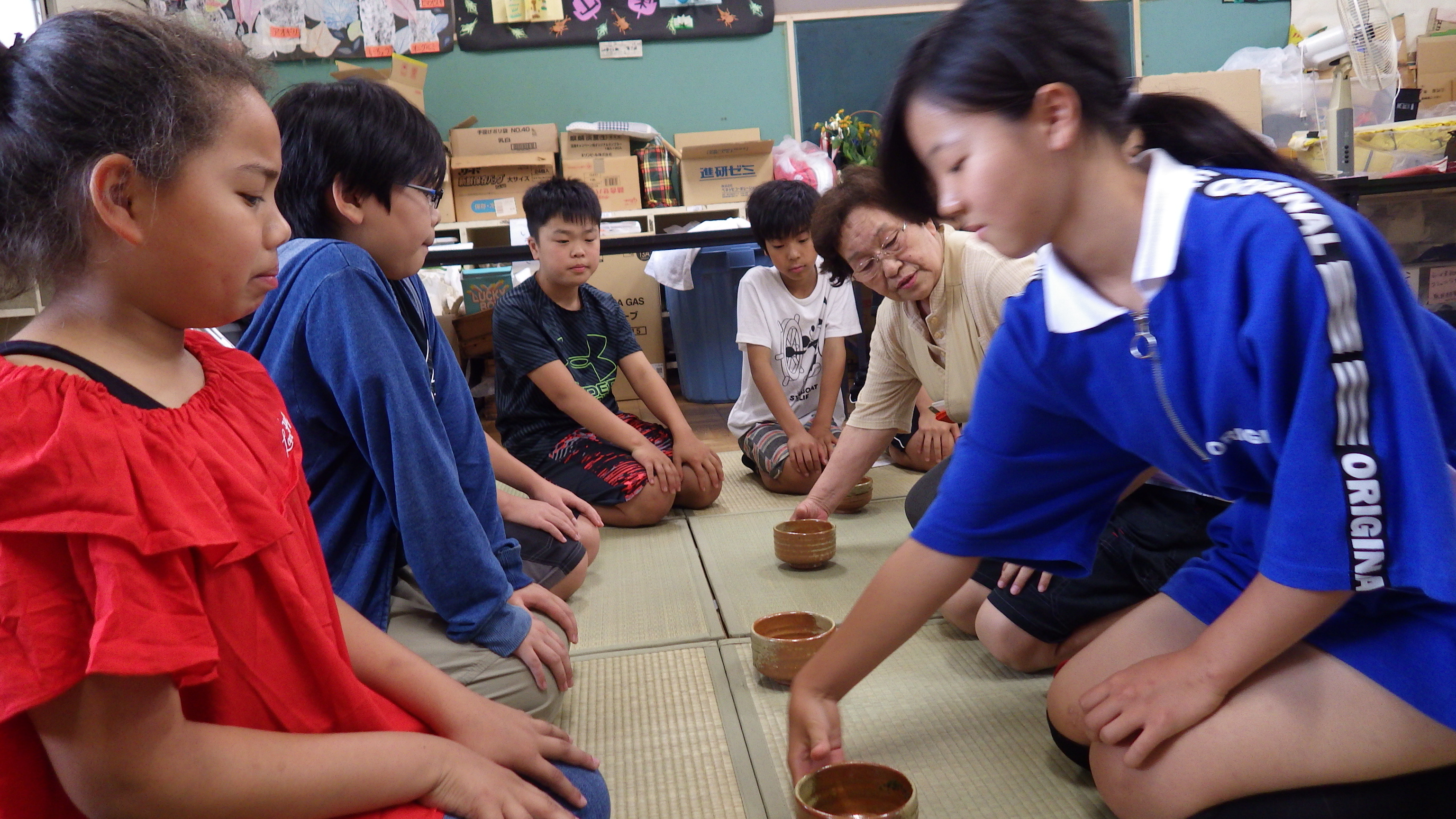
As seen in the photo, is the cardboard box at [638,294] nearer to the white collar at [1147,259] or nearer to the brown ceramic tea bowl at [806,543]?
the brown ceramic tea bowl at [806,543]

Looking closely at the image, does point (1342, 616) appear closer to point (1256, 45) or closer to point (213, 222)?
point (213, 222)

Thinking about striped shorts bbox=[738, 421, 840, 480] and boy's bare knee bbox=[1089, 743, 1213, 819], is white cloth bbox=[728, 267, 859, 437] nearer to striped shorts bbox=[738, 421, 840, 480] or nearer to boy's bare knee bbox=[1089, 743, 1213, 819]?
striped shorts bbox=[738, 421, 840, 480]

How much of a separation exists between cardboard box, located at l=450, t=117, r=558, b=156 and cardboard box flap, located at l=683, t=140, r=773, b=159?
687 mm

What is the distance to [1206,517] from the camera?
1271 mm

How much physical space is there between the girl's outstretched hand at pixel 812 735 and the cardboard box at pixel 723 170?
3.74 metres

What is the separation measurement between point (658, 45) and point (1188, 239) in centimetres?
432

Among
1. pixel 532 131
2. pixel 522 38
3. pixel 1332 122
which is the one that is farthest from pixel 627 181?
pixel 1332 122

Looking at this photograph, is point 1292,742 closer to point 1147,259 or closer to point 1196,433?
point 1196,433

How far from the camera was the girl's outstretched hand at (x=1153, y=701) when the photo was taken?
0.82 m

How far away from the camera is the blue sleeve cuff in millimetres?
1124

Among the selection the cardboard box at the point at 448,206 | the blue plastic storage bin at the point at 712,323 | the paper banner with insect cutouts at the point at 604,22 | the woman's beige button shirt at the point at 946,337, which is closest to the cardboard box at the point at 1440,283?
the woman's beige button shirt at the point at 946,337

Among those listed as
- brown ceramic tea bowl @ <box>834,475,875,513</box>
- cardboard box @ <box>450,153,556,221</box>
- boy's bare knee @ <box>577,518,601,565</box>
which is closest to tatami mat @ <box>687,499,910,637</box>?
brown ceramic tea bowl @ <box>834,475,875,513</box>

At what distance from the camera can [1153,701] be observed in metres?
0.84

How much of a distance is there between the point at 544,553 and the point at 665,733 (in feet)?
1.77
